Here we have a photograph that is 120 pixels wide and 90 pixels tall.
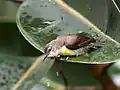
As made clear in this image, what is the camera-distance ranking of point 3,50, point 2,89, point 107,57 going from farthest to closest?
point 3,50 → point 2,89 → point 107,57

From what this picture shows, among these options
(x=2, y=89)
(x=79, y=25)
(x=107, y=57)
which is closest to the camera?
(x=107, y=57)

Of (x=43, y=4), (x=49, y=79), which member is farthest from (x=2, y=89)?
(x=43, y=4)

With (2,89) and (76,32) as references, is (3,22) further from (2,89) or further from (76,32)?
(76,32)

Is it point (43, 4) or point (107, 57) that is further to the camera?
point (43, 4)
